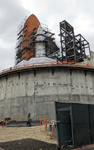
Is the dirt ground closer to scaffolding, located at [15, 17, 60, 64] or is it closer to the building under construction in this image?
the building under construction

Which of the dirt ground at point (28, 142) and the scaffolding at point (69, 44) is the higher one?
the scaffolding at point (69, 44)

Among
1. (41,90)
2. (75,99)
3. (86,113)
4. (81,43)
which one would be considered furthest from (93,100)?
(81,43)

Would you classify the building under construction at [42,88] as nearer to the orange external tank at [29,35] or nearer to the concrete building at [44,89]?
the concrete building at [44,89]

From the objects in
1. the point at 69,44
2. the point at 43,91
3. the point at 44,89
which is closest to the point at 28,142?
the point at 43,91

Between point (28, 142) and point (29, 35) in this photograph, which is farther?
point (29, 35)

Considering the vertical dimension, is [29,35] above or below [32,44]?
Answer: above

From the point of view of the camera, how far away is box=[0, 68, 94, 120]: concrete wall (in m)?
20.2

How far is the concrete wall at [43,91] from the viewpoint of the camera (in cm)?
2022

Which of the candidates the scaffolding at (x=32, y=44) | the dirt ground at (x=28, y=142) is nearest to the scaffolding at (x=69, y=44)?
the scaffolding at (x=32, y=44)

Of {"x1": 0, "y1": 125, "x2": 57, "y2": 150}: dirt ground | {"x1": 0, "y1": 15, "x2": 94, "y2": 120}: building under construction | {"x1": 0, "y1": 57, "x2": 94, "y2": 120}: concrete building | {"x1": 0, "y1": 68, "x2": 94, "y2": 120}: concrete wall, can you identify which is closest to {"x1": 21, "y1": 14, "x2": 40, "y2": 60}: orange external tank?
{"x1": 0, "y1": 15, "x2": 94, "y2": 120}: building under construction

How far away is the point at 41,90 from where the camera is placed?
20797 mm

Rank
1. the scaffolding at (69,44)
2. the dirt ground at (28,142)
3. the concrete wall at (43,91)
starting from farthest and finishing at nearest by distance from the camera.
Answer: the scaffolding at (69,44)
the concrete wall at (43,91)
the dirt ground at (28,142)

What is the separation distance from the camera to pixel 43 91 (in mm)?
20719

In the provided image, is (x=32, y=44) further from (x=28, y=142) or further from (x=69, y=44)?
(x=28, y=142)
